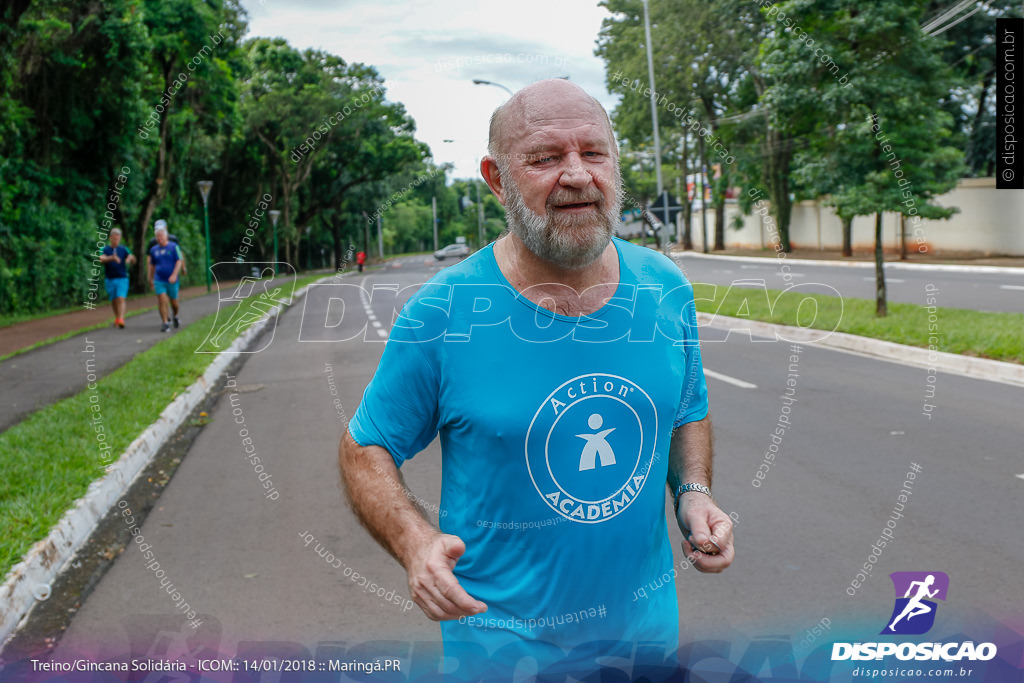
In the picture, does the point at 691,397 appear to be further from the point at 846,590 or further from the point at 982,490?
the point at 982,490

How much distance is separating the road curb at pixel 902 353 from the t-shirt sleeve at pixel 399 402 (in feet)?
27.8

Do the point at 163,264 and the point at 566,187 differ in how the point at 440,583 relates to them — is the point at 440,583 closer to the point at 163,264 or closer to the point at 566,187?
the point at 566,187

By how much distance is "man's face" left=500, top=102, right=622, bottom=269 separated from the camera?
179 centimetres

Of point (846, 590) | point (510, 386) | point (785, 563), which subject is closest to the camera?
point (510, 386)

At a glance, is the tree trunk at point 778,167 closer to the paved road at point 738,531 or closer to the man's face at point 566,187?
the paved road at point 738,531

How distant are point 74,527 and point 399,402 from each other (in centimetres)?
365

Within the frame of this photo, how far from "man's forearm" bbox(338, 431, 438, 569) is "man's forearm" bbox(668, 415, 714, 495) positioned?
0.63 metres

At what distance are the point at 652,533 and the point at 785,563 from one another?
2.64 meters

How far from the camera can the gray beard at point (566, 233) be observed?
5.87ft

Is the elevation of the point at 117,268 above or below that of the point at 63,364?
above

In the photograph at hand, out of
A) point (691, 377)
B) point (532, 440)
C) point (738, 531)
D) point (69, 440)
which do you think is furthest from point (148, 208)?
point (532, 440)

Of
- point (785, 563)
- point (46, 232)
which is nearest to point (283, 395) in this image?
point (785, 563)

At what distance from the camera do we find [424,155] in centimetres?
2286

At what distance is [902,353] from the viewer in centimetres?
1059
